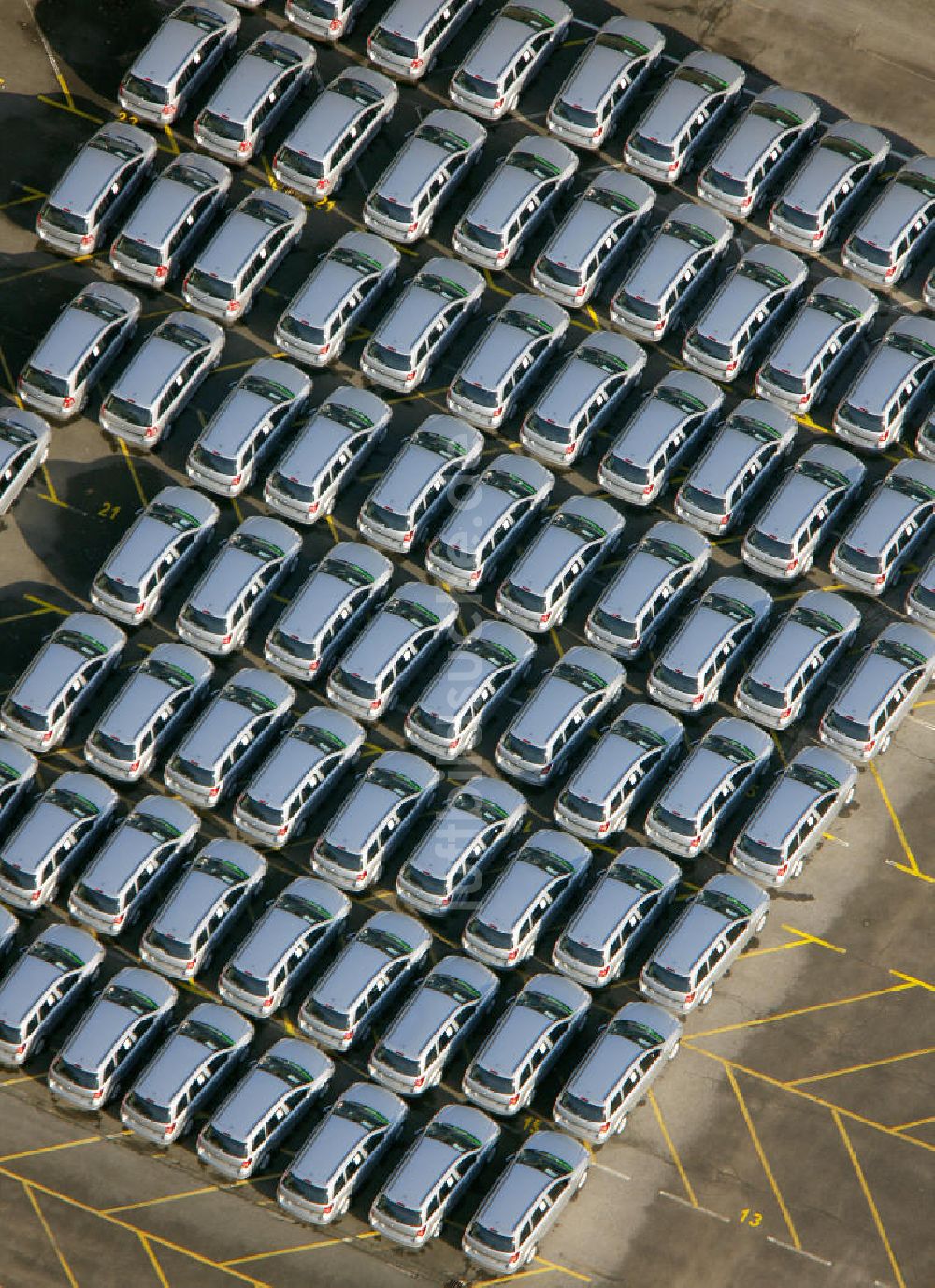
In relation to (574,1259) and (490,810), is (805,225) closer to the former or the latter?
(490,810)

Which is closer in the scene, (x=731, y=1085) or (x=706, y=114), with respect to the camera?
(x=731, y=1085)

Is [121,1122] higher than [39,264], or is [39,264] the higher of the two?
[39,264]

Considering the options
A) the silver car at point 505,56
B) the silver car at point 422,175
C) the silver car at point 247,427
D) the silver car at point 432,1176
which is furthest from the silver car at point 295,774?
the silver car at point 505,56

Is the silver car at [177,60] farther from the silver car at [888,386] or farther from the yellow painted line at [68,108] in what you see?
the silver car at [888,386]

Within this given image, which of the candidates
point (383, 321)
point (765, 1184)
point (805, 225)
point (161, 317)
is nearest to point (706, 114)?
point (805, 225)

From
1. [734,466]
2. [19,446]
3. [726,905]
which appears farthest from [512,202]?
[726,905]

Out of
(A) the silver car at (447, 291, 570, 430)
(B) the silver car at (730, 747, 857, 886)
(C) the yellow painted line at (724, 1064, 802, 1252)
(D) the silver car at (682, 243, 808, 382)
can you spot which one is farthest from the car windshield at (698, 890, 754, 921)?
(D) the silver car at (682, 243, 808, 382)

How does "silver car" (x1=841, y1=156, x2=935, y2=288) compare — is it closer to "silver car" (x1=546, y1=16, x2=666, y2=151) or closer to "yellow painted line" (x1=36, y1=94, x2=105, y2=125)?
"silver car" (x1=546, y1=16, x2=666, y2=151)
